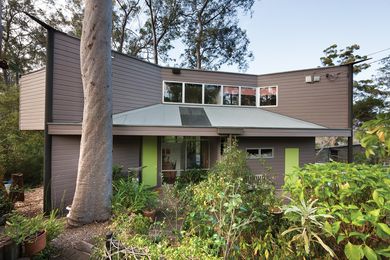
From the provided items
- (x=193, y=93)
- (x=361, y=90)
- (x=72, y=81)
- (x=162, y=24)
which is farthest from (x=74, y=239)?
(x=361, y=90)

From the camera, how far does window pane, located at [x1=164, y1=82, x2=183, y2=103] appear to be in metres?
10.5

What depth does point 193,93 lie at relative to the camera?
35.5 feet

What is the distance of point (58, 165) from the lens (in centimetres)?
634

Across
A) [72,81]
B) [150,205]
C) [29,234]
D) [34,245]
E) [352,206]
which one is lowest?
[150,205]

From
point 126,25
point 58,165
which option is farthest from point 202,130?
point 126,25

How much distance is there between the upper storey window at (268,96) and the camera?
11.5 m

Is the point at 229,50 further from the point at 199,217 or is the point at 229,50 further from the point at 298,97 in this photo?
the point at 199,217

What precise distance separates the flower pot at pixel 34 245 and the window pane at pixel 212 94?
8913mm

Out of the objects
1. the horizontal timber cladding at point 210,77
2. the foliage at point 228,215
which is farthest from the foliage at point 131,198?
the horizontal timber cladding at point 210,77

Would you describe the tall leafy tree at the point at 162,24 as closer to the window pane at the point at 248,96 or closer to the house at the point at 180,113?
the house at the point at 180,113

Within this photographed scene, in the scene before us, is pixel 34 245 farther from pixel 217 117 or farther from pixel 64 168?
pixel 217 117

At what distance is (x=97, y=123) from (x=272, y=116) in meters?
8.65

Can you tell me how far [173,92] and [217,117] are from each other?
281 cm

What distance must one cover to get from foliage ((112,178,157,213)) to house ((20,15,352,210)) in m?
2.16
